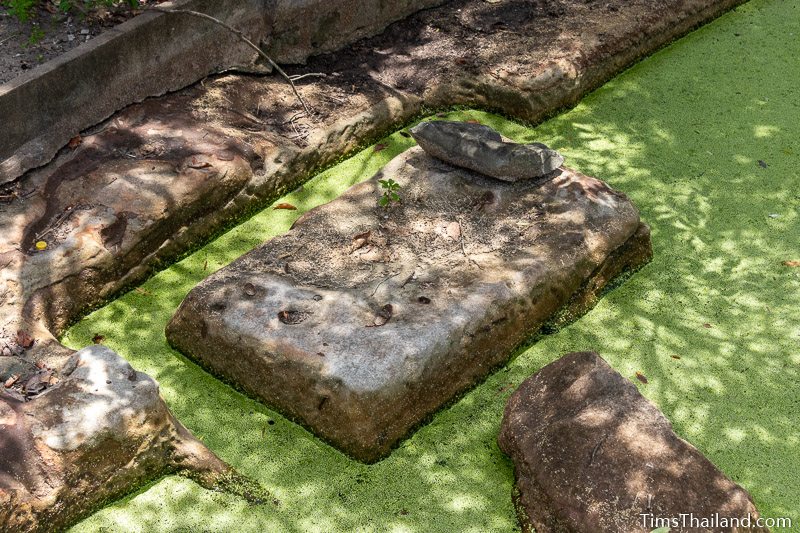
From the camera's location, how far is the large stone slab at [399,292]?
398cm

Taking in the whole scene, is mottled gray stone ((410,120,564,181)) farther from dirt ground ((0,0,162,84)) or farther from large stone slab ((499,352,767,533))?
dirt ground ((0,0,162,84))

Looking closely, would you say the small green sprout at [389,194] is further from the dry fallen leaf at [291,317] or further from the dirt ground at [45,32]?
the dirt ground at [45,32]

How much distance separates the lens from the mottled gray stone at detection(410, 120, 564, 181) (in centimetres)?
494

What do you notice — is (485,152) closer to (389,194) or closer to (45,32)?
(389,194)

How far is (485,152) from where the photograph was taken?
16.4ft

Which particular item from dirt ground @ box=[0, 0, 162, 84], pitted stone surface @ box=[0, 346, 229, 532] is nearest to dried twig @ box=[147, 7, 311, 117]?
dirt ground @ box=[0, 0, 162, 84]

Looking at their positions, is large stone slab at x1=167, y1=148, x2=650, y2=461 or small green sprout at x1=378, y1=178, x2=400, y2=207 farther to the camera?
small green sprout at x1=378, y1=178, x2=400, y2=207

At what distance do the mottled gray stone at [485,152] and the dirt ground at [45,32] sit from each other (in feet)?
6.39

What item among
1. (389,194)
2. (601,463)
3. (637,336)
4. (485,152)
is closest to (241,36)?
(389,194)

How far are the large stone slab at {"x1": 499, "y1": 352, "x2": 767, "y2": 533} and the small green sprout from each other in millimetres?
1303

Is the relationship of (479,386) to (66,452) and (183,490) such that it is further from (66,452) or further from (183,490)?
(66,452)

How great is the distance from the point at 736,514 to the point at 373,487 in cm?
128

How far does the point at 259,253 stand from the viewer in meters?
4.63

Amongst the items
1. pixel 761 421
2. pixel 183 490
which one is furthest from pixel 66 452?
pixel 761 421
